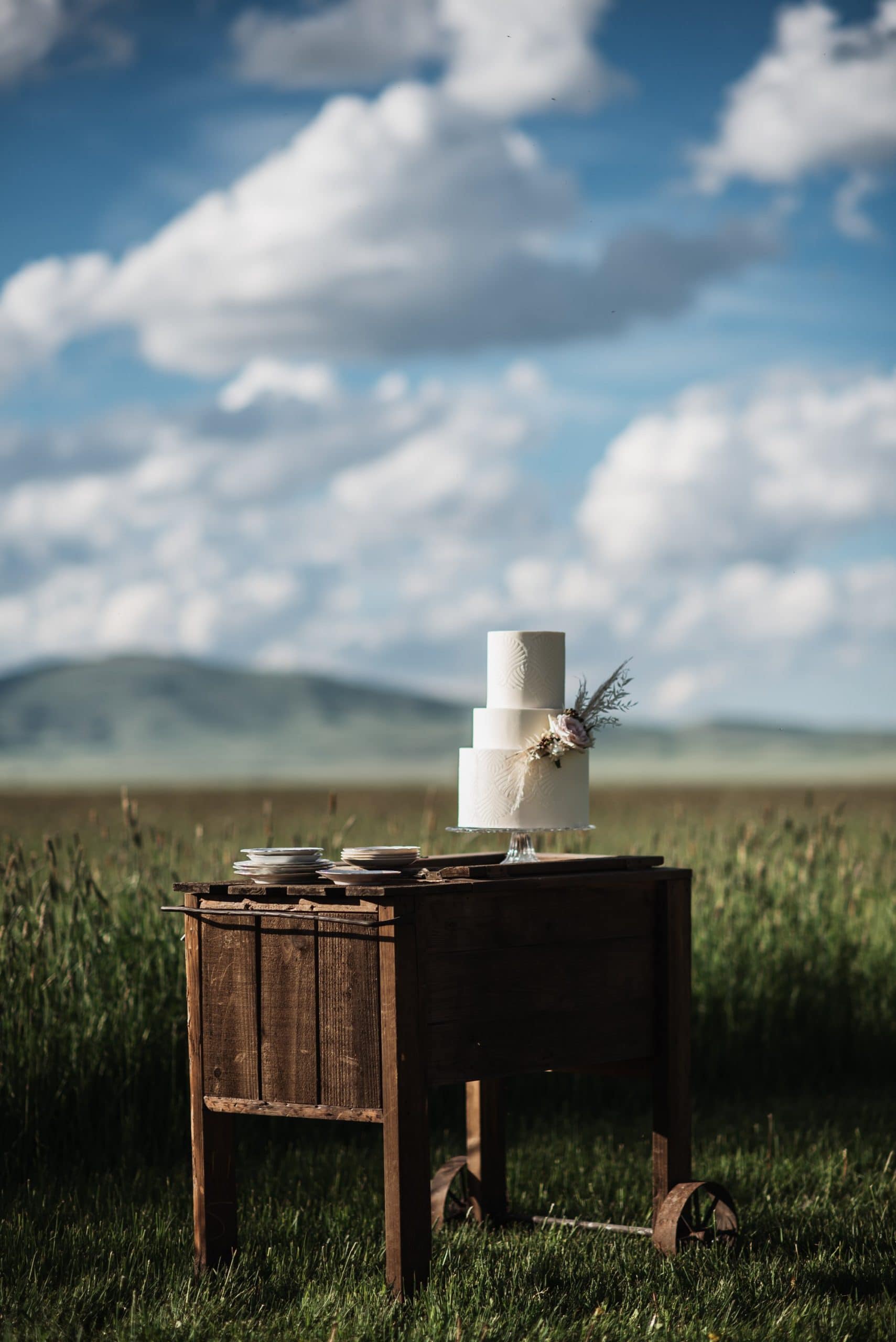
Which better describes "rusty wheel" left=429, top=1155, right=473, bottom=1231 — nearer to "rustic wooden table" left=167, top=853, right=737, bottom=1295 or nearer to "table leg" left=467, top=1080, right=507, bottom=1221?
"table leg" left=467, top=1080, right=507, bottom=1221

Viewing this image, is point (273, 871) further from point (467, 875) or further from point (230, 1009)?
point (467, 875)

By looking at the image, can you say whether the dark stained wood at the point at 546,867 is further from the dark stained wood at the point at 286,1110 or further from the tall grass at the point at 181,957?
the tall grass at the point at 181,957

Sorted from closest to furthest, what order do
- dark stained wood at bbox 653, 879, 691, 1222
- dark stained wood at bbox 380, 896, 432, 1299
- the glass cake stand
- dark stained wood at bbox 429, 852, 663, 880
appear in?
dark stained wood at bbox 380, 896, 432, 1299
dark stained wood at bbox 429, 852, 663, 880
the glass cake stand
dark stained wood at bbox 653, 879, 691, 1222

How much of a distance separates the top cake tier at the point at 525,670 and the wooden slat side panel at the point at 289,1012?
1110 millimetres

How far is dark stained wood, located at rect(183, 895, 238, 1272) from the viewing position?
4805 millimetres

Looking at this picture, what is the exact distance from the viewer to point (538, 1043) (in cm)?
483

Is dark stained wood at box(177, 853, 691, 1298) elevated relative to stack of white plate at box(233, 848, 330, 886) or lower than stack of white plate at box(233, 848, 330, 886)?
lower

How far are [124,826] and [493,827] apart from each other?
3.16 m

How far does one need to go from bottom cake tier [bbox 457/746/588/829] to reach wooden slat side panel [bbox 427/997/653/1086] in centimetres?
63

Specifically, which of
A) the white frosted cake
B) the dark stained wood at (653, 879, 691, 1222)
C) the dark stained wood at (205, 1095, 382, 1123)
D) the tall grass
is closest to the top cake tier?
the white frosted cake

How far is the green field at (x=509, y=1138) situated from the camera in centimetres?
448

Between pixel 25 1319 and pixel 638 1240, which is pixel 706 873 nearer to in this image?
pixel 638 1240

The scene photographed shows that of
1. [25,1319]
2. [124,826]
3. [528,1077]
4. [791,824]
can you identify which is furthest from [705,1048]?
[25,1319]

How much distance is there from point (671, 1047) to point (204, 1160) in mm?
1595
